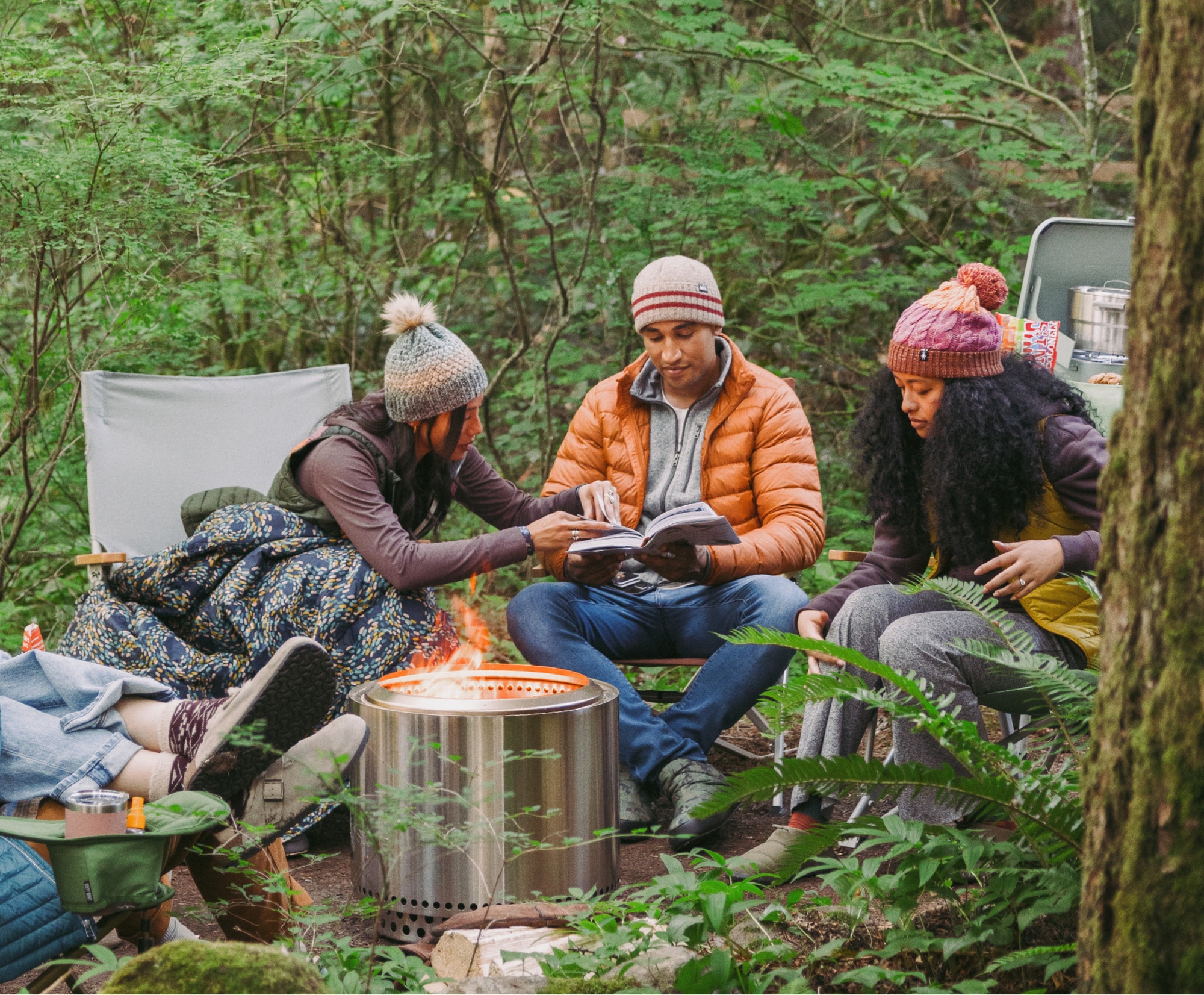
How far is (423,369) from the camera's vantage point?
3.12 metres

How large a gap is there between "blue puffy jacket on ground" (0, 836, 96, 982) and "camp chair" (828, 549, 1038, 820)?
1.26m

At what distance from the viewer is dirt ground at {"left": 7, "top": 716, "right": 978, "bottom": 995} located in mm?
2406

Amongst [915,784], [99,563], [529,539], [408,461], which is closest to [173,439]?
[99,563]

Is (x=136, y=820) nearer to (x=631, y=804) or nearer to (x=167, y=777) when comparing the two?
(x=167, y=777)

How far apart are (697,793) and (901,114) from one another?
3488 millimetres

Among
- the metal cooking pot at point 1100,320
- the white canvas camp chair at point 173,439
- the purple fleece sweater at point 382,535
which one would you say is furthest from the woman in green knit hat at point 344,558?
the metal cooking pot at point 1100,320

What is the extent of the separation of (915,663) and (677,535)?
0.69 m

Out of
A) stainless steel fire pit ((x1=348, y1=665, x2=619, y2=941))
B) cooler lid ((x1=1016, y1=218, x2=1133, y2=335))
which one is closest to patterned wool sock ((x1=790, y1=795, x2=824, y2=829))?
stainless steel fire pit ((x1=348, y1=665, x2=619, y2=941))

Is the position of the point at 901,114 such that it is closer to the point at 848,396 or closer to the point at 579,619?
the point at 848,396

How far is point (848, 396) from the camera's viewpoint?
6266mm

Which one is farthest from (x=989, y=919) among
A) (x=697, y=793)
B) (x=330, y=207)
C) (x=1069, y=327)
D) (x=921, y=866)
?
(x=330, y=207)

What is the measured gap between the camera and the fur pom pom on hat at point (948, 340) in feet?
8.77

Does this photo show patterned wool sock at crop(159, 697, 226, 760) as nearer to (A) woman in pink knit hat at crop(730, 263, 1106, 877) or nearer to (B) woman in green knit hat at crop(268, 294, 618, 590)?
(B) woman in green knit hat at crop(268, 294, 618, 590)

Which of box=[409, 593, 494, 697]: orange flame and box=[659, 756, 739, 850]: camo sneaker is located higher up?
box=[409, 593, 494, 697]: orange flame
